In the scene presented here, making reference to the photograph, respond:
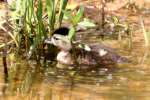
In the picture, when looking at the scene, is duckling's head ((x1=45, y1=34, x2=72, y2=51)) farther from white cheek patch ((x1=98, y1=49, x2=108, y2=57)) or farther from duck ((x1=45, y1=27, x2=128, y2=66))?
white cheek patch ((x1=98, y1=49, x2=108, y2=57))

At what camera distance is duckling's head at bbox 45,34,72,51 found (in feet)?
11.2

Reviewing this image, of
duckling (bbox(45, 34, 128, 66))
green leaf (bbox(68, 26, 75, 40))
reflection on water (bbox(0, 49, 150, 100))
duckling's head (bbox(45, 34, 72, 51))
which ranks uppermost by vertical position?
green leaf (bbox(68, 26, 75, 40))

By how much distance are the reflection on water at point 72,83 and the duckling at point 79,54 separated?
110mm

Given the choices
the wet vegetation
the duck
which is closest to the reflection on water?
the wet vegetation

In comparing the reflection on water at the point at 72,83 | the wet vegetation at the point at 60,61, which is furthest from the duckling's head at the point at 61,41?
the reflection on water at the point at 72,83

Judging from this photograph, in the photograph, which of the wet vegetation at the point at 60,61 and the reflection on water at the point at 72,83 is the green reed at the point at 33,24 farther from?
the reflection on water at the point at 72,83

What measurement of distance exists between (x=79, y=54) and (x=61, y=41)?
149mm

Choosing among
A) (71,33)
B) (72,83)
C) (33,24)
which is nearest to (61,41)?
(71,33)

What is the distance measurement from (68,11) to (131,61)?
1.80ft

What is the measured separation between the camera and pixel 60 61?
3496 mm

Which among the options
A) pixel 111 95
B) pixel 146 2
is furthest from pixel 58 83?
pixel 146 2

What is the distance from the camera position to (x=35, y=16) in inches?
140

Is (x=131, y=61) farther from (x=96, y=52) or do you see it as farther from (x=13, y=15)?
(x=13, y=15)

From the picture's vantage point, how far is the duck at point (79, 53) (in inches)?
135
